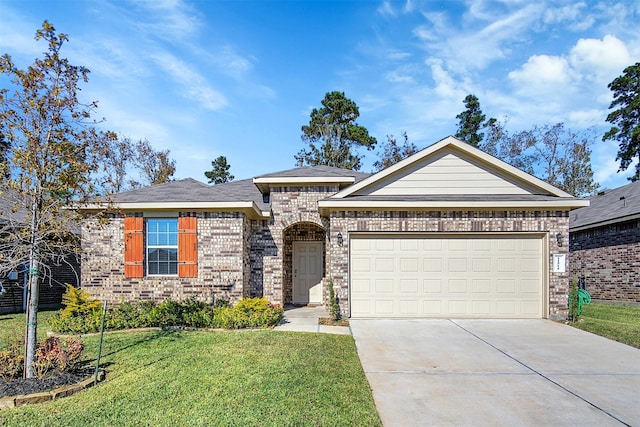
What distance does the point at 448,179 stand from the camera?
9781 millimetres

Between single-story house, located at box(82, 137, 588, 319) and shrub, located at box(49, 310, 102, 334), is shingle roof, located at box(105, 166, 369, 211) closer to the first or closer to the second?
single-story house, located at box(82, 137, 588, 319)

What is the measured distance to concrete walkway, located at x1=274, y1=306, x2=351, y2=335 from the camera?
791 cm

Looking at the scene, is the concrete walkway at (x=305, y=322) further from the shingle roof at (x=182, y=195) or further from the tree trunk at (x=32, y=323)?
the tree trunk at (x=32, y=323)

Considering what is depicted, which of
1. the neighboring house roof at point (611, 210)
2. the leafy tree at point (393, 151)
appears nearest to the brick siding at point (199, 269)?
the neighboring house roof at point (611, 210)

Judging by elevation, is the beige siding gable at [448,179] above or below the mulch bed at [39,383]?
above

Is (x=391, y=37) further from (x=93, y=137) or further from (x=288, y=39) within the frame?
(x=93, y=137)

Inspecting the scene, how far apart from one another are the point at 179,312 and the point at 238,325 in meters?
1.45

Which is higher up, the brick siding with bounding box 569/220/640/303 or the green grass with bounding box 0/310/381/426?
the brick siding with bounding box 569/220/640/303

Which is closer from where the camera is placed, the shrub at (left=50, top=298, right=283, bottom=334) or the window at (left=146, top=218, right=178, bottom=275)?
the shrub at (left=50, top=298, right=283, bottom=334)

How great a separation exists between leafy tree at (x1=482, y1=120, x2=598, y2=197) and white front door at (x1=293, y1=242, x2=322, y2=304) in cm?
2345

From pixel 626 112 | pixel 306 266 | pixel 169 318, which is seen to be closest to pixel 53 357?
pixel 169 318

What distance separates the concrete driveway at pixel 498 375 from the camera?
3.93 meters

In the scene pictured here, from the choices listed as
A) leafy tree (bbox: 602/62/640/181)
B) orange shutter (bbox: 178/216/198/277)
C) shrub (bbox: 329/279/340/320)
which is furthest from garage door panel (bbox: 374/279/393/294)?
leafy tree (bbox: 602/62/640/181)

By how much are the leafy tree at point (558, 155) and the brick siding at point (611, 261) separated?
1552 centimetres
